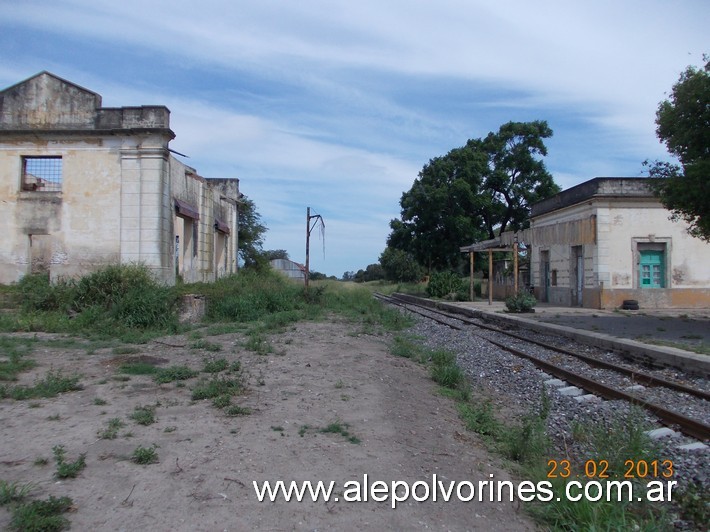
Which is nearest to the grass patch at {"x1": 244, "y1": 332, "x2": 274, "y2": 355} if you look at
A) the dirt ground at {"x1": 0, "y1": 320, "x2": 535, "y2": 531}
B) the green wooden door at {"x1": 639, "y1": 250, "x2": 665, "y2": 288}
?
the dirt ground at {"x1": 0, "y1": 320, "x2": 535, "y2": 531}

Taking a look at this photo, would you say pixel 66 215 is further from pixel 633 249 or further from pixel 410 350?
pixel 633 249

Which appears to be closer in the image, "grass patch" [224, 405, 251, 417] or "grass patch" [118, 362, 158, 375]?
"grass patch" [224, 405, 251, 417]

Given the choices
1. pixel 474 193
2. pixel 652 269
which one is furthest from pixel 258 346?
pixel 474 193

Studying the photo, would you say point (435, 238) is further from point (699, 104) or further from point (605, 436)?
point (605, 436)

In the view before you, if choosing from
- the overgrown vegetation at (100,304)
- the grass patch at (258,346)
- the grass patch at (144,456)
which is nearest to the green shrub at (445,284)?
the overgrown vegetation at (100,304)

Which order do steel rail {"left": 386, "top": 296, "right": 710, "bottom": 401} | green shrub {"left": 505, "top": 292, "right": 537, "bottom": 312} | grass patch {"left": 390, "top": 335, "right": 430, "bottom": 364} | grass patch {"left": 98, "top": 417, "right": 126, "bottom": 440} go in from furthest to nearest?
green shrub {"left": 505, "top": 292, "right": 537, "bottom": 312}, grass patch {"left": 390, "top": 335, "right": 430, "bottom": 364}, steel rail {"left": 386, "top": 296, "right": 710, "bottom": 401}, grass patch {"left": 98, "top": 417, "right": 126, "bottom": 440}

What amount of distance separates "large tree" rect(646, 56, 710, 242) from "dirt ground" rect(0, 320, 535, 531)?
9042 millimetres

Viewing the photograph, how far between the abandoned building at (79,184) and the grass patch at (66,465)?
40.0 feet

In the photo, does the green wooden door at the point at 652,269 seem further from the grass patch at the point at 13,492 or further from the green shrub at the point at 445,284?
the grass patch at the point at 13,492

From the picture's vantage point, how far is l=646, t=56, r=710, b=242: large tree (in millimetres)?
13492

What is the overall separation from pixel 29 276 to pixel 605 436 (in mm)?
15557

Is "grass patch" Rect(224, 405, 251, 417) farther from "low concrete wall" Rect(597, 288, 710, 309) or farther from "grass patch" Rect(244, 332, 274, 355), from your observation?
"low concrete wall" Rect(597, 288, 710, 309)

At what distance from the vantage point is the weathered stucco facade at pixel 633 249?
77.3 ft

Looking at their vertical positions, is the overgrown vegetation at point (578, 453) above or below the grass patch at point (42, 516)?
below
